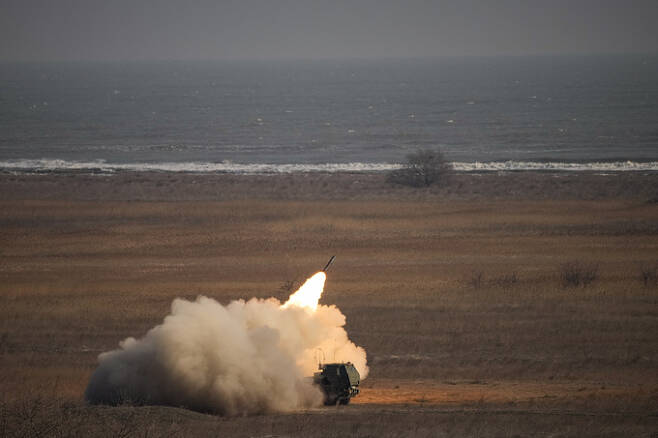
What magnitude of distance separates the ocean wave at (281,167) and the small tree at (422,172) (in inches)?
331

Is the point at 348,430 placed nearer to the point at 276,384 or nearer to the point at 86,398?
the point at 276,384

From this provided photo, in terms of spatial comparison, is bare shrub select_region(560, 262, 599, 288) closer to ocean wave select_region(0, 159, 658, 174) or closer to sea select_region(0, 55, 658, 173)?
ocean wave select_region(0, 159, 658, 174)

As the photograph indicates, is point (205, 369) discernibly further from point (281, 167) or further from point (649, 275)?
point (281, 167)

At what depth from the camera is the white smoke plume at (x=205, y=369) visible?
2256 centimetres

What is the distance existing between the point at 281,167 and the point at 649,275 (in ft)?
146

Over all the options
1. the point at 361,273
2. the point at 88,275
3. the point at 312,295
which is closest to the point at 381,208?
the point at 361,273

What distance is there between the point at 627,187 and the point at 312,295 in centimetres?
3840

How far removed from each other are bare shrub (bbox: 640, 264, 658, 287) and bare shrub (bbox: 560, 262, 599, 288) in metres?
1.86

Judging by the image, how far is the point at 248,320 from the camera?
85.4 ft

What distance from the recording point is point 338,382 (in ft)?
80.0

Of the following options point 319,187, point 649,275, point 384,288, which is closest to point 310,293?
point 384,288

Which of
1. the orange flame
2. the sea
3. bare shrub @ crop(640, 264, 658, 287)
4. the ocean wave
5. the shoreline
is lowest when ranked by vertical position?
bare shrub @ crop(640, 264, 658, 287)

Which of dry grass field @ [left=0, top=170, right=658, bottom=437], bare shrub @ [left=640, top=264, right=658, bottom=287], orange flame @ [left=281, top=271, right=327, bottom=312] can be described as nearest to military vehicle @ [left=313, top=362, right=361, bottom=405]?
dry grass field @ [left=0, top=170, right=658, bottom=437]

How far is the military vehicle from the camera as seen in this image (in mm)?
24250
